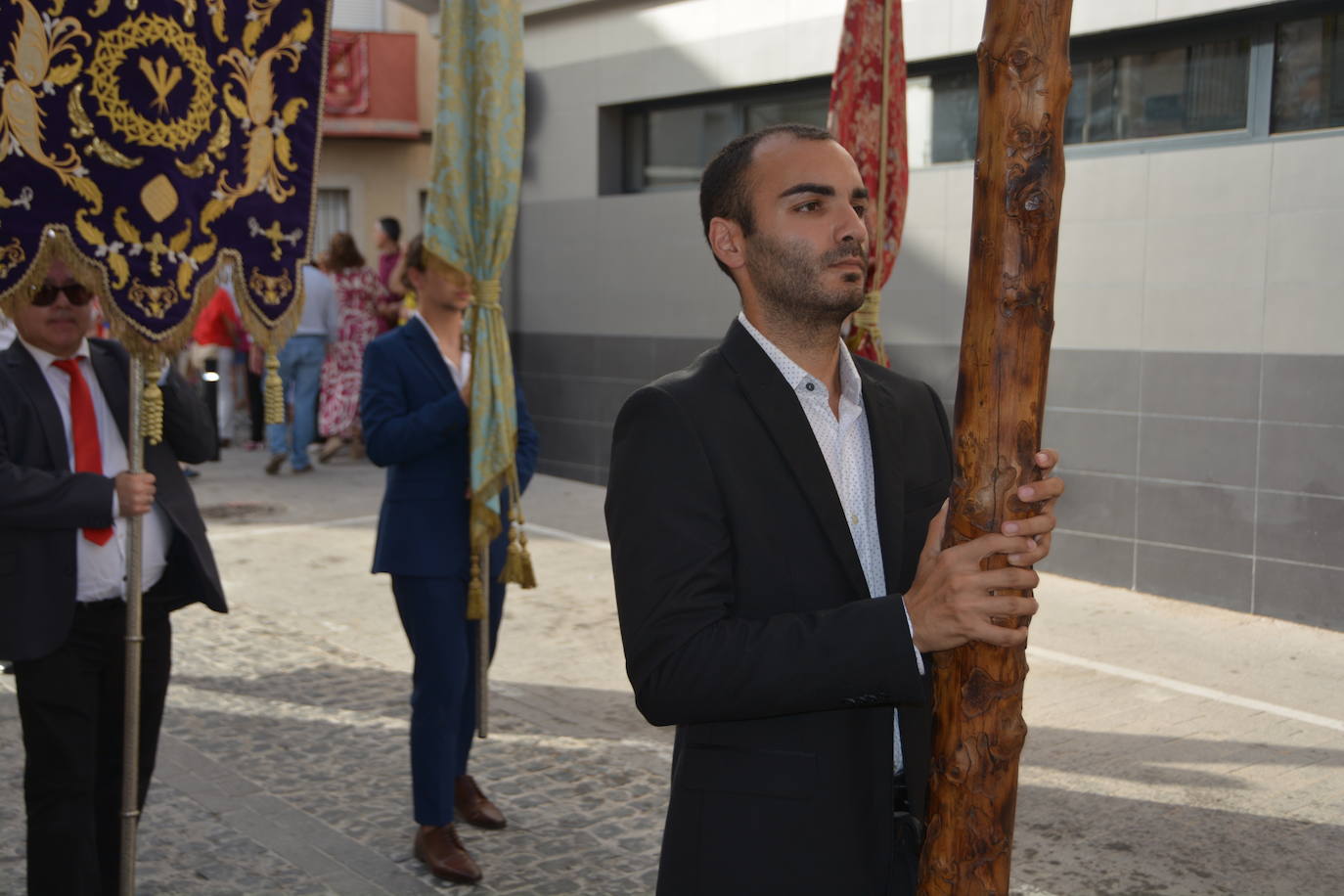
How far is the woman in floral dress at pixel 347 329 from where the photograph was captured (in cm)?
1389

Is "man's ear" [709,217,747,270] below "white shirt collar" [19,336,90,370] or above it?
above

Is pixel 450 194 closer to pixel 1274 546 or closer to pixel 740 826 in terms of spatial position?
pixel 740 826

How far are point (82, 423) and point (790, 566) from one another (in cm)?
266

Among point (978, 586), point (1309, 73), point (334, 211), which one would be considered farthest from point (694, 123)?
point (334, 211)

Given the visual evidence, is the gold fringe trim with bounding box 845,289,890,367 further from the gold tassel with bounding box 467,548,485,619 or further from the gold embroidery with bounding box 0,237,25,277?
the gold embroidery with bounding box 0,237,25,277

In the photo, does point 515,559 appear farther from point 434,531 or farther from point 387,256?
point 387,256

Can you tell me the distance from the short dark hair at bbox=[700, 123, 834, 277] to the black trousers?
2.43 meters

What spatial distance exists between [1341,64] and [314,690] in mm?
6202

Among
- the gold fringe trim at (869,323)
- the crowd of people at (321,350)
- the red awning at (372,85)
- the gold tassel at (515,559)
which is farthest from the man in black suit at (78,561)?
the red awning at (372,85)

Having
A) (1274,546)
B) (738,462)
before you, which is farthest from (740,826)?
(1274,546)

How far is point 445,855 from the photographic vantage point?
177 inches

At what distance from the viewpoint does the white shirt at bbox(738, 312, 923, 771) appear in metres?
2.42

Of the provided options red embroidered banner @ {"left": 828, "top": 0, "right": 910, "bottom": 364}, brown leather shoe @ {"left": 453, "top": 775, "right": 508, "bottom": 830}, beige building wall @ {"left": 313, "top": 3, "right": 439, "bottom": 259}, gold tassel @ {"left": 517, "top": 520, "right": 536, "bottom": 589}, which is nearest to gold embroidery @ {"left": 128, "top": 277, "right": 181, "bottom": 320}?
gold tassel @ {"left": 517, "top": 520, "right": 536, "bottom": 589}

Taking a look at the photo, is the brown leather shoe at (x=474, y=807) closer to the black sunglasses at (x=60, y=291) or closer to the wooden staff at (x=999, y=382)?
the black sunglasses at (x=60, y=291)
